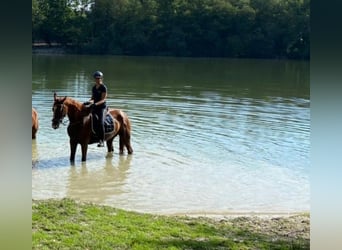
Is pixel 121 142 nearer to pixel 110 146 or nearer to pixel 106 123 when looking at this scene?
pixel 110 146

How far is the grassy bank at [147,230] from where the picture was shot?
Answer: 14.9ft

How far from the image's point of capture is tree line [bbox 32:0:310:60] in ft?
179

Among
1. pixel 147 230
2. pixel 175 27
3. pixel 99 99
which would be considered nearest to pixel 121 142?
pixel 99 99

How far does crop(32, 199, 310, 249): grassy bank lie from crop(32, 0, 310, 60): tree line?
1804 inches

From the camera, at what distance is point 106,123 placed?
10.6m

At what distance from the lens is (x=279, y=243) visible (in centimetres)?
506

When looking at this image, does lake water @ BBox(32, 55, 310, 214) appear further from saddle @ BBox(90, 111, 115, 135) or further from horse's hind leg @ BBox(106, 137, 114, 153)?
saddle @ BBox(90, 111, 115, 135)

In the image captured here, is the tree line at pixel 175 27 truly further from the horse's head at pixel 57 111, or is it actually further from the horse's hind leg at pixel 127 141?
the horse's head at pixel 57 111

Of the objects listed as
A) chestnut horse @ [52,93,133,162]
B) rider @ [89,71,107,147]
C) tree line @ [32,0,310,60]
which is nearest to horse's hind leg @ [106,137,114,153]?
chestnut horse @ [52,93,133,162]

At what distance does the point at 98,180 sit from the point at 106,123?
1.81 m

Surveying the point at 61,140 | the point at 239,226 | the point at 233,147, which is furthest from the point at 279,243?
the point at 61,140

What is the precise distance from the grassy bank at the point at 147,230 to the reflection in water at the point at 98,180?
5.92 ft

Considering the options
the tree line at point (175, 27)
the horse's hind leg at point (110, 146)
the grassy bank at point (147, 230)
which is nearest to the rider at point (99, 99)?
the horse's hind leg at point (110, 146)
